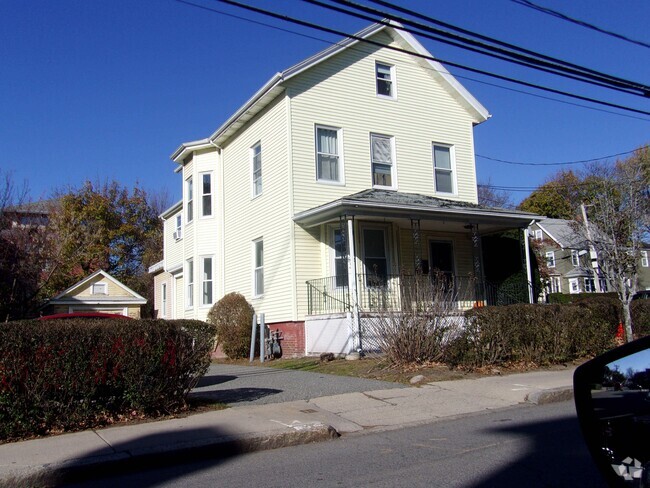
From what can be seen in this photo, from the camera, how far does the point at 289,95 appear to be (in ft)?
58.9

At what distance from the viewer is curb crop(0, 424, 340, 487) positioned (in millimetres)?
5984

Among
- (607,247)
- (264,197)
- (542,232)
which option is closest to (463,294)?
(607,247)

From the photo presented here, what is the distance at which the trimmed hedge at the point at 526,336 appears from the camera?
40.4 ft

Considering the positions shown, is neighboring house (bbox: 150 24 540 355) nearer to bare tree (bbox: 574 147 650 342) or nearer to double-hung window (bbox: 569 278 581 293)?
bare tree (bbox: 574 147 650 342)

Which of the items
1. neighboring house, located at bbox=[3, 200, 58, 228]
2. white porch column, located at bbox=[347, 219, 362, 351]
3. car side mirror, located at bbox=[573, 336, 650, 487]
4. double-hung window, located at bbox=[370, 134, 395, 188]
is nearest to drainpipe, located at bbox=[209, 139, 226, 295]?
double-hung window, located at bbox=[370, 134, 395, 188]

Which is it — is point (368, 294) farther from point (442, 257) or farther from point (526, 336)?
point (526, 336)

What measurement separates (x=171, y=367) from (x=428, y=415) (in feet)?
12.0

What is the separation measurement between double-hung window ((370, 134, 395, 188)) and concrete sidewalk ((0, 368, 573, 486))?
9033 mm

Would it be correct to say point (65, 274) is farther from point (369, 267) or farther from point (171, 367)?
point (171, 367)

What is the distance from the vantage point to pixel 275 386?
1155 cm

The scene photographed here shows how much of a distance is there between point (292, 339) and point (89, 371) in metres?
9.97

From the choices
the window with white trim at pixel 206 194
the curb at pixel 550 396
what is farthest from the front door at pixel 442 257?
the curb at pixel 550 396

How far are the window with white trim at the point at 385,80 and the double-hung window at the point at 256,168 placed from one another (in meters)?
4.26

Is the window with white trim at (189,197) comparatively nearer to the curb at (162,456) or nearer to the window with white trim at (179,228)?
the window with white trim at (179,228)
